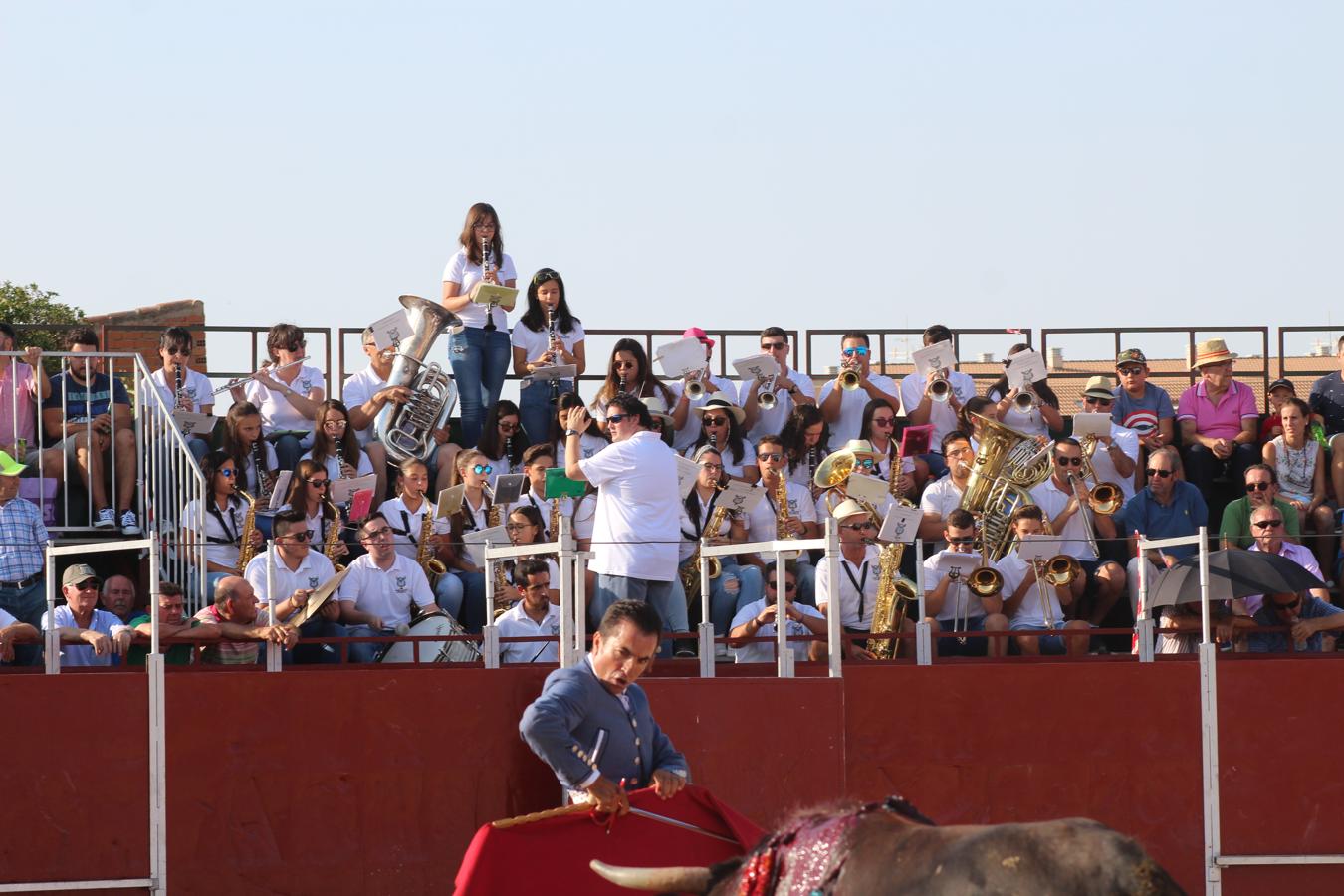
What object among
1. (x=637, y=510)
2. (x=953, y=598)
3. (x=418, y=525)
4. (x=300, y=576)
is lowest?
(x=953, y=598)

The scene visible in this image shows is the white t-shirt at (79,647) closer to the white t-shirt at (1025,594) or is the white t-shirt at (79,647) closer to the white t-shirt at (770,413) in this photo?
the white t-shirt at (770,413)

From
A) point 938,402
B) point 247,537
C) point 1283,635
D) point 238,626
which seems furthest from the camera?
point 938,402

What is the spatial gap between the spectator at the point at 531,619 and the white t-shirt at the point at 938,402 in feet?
11.7

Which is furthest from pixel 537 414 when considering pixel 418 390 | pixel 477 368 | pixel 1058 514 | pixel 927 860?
pixel 927 860

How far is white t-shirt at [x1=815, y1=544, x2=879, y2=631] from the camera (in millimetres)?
11102

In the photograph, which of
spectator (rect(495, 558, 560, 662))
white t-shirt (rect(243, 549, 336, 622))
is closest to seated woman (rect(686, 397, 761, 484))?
spectator (rect(495, 558, 560, 662))

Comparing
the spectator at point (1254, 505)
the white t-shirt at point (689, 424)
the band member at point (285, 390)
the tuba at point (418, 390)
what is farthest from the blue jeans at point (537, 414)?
the spectator at point (1254, 505)

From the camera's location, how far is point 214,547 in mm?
11086

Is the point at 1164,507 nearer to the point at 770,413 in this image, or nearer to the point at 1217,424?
the point at 1217,424

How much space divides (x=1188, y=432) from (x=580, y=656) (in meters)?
5.53

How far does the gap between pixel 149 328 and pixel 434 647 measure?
4.20 m

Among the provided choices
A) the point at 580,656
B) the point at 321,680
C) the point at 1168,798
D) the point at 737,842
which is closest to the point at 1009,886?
the point at 737,842

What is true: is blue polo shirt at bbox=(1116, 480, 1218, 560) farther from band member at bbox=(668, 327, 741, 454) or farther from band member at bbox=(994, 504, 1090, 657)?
band member at bbox=(668, 327, 741, 454)

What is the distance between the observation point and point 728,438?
12578 millimetres
